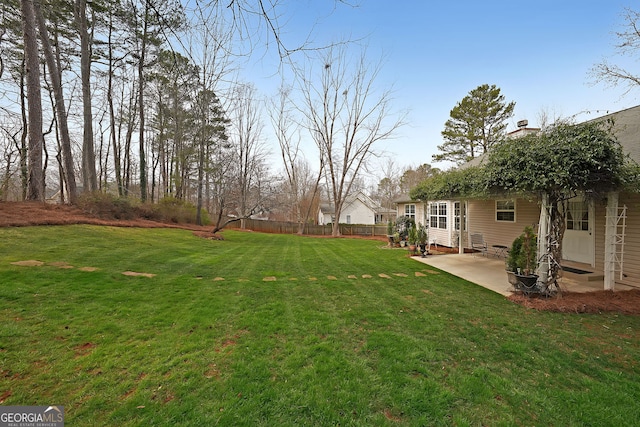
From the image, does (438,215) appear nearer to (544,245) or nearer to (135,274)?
(544,245)

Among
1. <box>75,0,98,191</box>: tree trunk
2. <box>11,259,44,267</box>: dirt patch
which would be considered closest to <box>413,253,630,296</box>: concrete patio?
<box>11,259,44,267</box>: dirt patch

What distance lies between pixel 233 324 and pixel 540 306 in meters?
5.18

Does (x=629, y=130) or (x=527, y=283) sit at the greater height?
(x=629, y=130)

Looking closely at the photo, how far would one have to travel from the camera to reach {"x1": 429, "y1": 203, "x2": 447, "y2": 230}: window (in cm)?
1227

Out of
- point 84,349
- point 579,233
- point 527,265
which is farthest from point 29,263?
point 579,233

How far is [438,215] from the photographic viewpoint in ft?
41.6

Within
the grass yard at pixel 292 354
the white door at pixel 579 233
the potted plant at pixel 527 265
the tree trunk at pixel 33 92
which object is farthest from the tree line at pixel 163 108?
the white door at pixel 579 233

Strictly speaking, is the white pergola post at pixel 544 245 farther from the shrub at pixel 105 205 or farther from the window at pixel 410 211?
the shrub at pixel 105 205

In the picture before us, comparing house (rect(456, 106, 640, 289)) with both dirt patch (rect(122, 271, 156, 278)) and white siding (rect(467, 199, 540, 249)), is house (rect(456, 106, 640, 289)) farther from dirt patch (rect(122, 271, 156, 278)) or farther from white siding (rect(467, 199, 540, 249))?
dirt patch (rect(122, 271, 156, 278))

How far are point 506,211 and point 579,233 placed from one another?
2.44 meters

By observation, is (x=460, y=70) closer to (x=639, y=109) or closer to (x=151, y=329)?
(x=639, y=109)

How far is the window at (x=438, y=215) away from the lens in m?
12.3

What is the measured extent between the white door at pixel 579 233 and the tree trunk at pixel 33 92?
16.2 meters

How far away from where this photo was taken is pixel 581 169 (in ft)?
13.4
